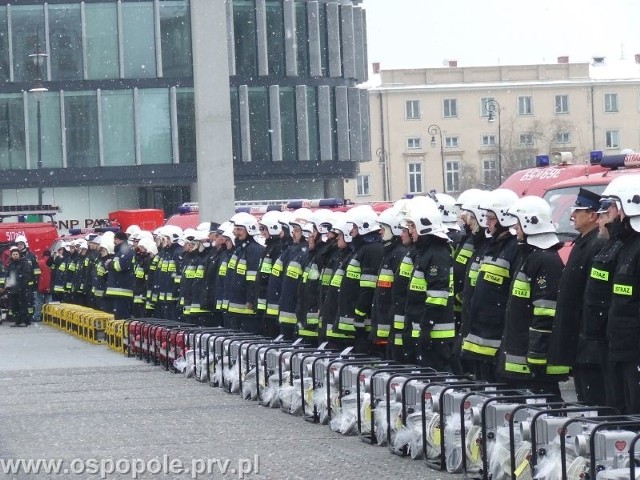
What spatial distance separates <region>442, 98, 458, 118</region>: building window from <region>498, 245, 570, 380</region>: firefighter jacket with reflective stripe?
9136cm

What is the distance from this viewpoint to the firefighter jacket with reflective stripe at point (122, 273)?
29406 mm

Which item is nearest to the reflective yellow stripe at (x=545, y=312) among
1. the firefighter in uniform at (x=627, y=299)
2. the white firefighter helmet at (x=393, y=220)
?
the firefighter in uniform at (x=627, y=299)

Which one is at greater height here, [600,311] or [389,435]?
[600,311]

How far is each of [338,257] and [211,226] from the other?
280 inches

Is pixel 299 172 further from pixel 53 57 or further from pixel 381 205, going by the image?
pixel 381 205

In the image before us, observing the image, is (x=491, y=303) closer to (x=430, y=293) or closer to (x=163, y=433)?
(x=430, y=293)

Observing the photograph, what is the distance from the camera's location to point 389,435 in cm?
1272

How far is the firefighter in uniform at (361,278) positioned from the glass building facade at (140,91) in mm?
47774

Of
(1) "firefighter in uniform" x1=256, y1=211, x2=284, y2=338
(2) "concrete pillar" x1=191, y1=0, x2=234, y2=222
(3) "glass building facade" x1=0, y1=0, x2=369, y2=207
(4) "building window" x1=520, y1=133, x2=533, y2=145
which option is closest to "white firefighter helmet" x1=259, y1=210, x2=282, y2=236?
(1) "firefighter in uniform" x1=256, y1=211, x2=284, y2=338

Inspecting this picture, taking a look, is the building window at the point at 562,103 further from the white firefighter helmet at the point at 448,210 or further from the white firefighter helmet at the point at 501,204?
the white firefighter helmet at the point at 501,204

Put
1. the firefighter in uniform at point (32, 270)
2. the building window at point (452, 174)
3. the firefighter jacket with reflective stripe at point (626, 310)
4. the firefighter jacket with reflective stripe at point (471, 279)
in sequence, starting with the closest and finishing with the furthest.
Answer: the firefighter jacket with reflective stripe at point (626, 310), the firefighter jacket with reflective stripe at point (471, 279), the firefighter in uniform at point (32, 270), the building window at point (452, 174)

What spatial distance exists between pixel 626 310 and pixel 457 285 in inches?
189

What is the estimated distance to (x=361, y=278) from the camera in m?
15.8

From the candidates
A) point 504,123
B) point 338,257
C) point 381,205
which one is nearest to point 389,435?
point 338,257
